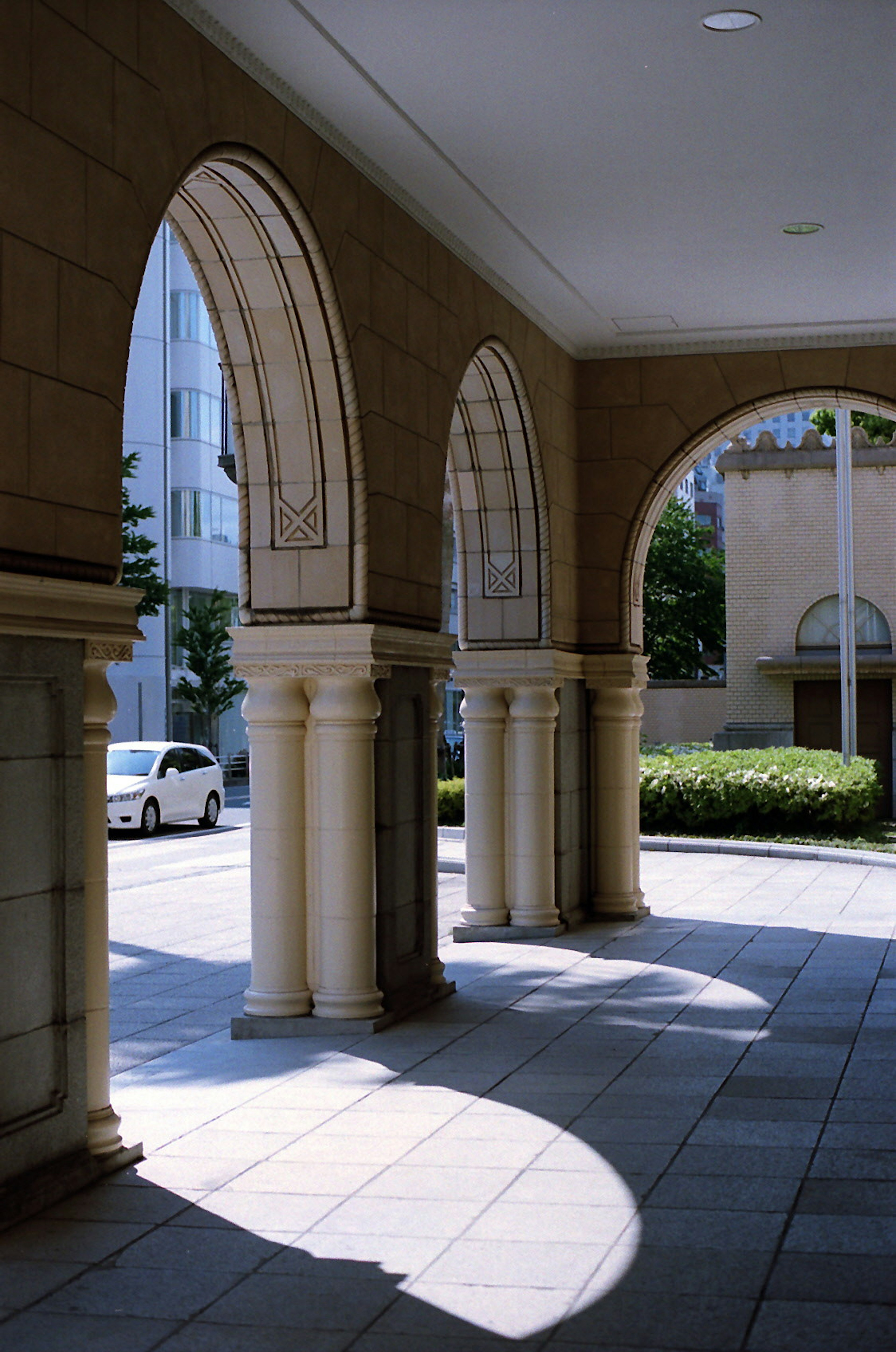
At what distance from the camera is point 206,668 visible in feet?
131

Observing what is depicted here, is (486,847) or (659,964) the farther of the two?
(486,847)

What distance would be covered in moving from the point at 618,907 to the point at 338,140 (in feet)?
21.0

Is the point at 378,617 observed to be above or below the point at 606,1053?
above

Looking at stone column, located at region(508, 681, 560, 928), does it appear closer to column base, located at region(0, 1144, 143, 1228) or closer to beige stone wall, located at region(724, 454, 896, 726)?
column base, located at region(0, 1144, 143, 1228)

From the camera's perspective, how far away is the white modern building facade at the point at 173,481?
39625 mm

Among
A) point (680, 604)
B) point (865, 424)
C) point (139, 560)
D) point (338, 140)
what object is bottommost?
point (338, 140)

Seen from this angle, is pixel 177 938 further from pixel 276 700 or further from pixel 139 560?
pixel 139 560

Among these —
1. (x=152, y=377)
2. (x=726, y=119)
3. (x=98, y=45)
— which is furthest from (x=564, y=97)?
(x=152, y=377)

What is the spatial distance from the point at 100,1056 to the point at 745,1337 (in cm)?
230

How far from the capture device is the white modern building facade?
39.6 metres

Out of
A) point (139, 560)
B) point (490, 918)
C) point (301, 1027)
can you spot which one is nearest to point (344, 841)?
point (301, 1027)

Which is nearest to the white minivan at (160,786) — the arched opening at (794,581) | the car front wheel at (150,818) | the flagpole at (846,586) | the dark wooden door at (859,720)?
the car front wheel at (150,818)

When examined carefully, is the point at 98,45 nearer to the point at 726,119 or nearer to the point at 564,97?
the point at 564,97

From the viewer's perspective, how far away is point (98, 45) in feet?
16.6
